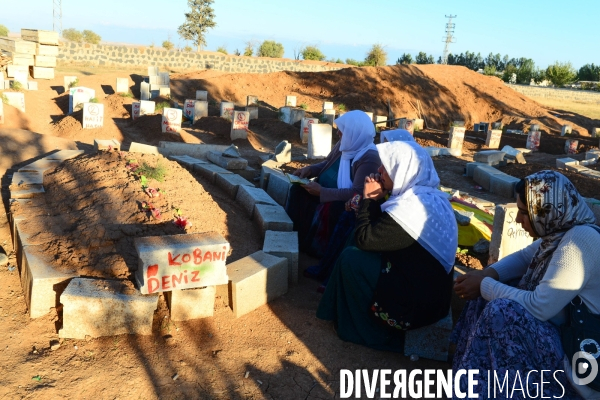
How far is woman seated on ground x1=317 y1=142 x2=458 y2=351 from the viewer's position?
133 inches

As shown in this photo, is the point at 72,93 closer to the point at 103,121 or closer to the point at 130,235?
the point at 103,121

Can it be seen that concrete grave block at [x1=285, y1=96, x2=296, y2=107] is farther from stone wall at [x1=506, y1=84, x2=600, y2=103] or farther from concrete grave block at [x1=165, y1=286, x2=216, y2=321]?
stone wall at [x1=506, y1=84, x2=600, y2=103]

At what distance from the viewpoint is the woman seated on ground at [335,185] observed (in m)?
4.89

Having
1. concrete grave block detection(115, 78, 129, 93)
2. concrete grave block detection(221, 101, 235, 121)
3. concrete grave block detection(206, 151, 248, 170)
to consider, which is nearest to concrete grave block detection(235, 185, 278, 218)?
concrete grave block detection(206, 151, 248, 170)

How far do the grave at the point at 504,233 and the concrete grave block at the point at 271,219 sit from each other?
1.98 m

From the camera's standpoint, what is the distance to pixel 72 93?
1443cm

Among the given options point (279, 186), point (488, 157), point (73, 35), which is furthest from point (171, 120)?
point (73, 35)

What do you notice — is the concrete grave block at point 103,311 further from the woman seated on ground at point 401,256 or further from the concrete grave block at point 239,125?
the concrete grave block at point 239,125

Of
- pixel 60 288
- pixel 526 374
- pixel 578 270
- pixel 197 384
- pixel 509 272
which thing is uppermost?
pixel 578 270

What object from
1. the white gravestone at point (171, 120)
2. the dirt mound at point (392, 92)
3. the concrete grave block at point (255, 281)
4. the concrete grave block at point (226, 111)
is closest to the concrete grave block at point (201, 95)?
the dirt mound at point (392, 92)

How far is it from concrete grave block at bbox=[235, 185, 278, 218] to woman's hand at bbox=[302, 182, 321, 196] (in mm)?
839

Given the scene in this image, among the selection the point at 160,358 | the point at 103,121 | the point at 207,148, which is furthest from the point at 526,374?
the point at 103,121

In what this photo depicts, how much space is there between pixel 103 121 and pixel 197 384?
34.9 feet

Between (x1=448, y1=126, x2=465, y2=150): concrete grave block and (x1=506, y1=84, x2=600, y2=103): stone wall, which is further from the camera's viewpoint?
(x1=506, y1=84, x2=600, y2=103): stone wall
